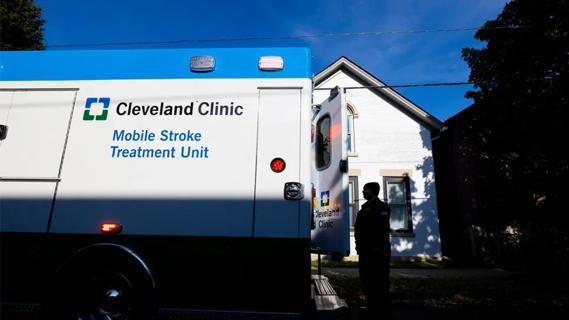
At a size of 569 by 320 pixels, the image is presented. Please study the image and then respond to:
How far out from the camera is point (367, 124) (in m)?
13.3

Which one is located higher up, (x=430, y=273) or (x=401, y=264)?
(x=401, y=264)

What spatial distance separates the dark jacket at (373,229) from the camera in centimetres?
478

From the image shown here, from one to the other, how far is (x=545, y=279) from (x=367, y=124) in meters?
7.31

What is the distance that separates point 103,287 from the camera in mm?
3295

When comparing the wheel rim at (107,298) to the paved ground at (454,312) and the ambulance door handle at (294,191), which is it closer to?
the ambulance door handle at (294,191)

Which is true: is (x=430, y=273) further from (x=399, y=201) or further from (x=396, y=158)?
(x=396, y=158)

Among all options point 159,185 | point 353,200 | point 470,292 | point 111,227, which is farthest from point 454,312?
point 353,200

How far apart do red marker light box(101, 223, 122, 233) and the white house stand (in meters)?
9.65

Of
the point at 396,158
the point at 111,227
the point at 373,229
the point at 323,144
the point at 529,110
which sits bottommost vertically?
the point at 111,227

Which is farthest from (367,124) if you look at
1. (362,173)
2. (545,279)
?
(545,279)

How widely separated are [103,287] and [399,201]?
11101 millimetres

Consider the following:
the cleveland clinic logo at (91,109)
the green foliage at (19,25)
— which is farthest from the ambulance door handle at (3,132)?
the green foliage at (19,25)

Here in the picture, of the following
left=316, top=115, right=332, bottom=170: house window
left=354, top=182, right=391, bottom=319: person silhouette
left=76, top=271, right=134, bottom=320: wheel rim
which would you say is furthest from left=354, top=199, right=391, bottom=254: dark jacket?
left=76, top=271, right=134, bottom=320: wheel rim

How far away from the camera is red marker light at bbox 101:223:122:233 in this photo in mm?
3195
